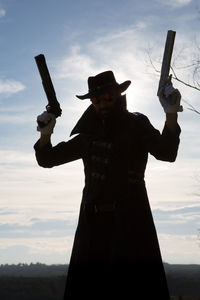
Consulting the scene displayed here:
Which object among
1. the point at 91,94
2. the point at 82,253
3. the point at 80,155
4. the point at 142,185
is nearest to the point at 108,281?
the point at 82,253

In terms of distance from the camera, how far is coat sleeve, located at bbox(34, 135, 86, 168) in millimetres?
6711

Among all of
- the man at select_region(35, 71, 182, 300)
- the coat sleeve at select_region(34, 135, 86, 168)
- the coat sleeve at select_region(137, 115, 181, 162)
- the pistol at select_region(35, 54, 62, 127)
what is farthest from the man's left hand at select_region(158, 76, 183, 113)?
the pistol at select_region(35, 54, 62, 127)

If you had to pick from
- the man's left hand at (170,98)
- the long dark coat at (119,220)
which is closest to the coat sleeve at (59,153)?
the long dark coat at (119,220)

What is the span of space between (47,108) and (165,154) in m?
1.51

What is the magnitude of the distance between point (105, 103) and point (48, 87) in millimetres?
697

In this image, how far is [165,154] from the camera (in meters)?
6.07

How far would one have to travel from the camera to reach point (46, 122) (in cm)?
666

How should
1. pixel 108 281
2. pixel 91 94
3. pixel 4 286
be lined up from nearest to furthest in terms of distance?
pixel 108 281 < pixel 91 94 < pixel 4 286

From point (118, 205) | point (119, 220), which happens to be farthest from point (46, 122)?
point (119, 220)

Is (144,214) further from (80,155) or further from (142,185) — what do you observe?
(80,155)

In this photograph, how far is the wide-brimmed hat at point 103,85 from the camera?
250 inches

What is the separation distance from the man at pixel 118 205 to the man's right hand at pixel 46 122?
440mm

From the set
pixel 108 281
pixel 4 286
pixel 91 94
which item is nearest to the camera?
pixel 108 281

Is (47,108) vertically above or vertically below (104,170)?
above
